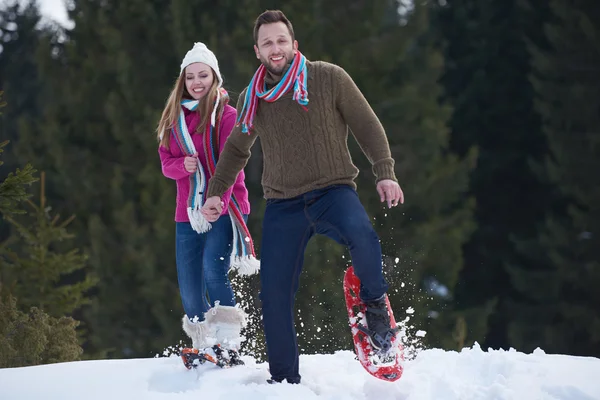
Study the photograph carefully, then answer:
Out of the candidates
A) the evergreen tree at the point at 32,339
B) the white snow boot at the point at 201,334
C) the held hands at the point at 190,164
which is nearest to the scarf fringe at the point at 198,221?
the held hands at the point at 190,164

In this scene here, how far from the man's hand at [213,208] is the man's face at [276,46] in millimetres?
726

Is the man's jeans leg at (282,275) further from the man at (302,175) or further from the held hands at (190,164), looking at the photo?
the held hands at (190,164)

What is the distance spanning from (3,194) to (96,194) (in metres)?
8.54

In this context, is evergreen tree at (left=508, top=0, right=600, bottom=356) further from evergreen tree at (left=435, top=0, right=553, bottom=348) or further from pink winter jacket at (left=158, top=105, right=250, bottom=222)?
pink winter jacket at (left=158, top=105, right=250, bottom=222)

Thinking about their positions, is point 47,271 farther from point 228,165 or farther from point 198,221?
point 228,165

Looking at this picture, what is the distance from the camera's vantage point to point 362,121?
3906 millimetres

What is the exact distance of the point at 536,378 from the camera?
3889 mm

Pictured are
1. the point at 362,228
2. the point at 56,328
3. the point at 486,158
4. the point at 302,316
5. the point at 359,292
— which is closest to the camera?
the point at 362,228

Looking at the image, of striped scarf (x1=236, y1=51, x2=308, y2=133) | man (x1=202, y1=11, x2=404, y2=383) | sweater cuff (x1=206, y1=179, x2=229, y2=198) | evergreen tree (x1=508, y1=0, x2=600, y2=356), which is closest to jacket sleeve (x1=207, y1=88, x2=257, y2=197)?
sweater cuff (x1=206, y1=179, x2=229, y2=198)

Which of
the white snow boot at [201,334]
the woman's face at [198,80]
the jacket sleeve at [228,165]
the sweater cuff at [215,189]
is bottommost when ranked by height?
the white snow boot at [201,334]

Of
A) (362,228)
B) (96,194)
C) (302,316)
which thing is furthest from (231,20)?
(362,228)

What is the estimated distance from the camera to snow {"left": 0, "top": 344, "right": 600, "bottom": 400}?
370cm

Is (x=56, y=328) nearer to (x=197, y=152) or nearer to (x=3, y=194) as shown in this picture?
(x=3, y=194)

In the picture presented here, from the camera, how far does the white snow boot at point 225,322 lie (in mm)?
4461
